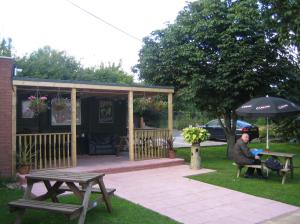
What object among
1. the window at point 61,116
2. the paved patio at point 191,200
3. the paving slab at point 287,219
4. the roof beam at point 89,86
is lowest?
the paving slab at point 287,219

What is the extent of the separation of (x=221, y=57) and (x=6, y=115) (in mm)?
7063

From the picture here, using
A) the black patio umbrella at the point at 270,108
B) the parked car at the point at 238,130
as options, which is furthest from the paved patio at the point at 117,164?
the parked car at the point at 238,130

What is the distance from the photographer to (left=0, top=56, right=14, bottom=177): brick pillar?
8742mm

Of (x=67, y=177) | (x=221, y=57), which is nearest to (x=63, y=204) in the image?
(x=67, y=177)

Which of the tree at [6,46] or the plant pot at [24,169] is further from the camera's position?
the tree at [6,46]

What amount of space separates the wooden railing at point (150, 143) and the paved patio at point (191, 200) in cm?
217

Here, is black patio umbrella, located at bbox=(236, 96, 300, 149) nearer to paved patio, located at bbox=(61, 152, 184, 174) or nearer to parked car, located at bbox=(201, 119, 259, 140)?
paved patio, located at bbox=(61, 152, 184, 174)

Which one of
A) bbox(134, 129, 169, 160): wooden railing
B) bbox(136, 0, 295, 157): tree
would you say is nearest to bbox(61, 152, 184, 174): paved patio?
bbox(134, 129, 169, 160): wooden railing

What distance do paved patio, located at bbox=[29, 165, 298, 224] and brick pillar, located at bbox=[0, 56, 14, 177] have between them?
124 centimetres

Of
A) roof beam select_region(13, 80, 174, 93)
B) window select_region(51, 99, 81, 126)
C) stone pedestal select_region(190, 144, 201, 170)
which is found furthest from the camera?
window select_region(51, 99, 81, 126)

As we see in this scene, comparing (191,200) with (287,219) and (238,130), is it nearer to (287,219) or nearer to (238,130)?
(287,219)

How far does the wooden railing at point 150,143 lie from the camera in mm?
11797

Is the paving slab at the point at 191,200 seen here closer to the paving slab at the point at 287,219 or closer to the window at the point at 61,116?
the paving slab at the point at 287,219

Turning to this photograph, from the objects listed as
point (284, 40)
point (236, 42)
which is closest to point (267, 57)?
point (236, 42)
